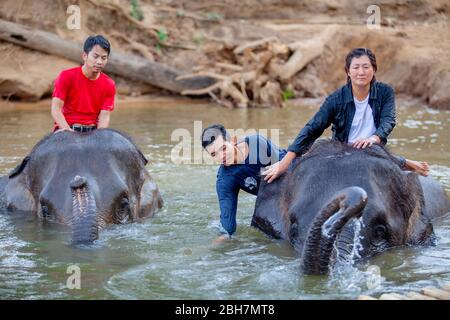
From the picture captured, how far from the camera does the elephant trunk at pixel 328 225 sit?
509cm

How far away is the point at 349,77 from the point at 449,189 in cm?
266

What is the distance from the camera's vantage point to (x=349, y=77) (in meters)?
6.89

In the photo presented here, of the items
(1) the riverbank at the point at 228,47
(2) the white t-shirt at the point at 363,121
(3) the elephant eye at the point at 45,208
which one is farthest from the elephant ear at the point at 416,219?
(1) the riverbank at the point at 228,47

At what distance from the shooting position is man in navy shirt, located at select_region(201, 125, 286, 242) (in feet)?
23.4

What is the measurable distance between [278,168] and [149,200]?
1.63 m

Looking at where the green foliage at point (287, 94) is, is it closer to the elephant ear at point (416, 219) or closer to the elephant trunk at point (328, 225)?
the elephant ear at point (416, 219)

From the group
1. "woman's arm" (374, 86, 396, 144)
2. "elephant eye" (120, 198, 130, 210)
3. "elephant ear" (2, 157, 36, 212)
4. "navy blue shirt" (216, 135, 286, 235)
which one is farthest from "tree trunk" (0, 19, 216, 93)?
"woman's arm" (374, 86, 396, 144)

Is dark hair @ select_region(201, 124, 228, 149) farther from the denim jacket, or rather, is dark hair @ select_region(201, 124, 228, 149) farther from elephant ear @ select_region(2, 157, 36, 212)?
elephant ear @ select_region(2, 157, 36, 212)

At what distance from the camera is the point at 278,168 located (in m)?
6.88

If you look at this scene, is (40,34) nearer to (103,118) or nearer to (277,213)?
(103,118)

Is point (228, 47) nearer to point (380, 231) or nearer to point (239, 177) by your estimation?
point (239, 177)

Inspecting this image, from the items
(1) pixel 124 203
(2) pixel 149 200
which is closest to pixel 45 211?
(1) pixel 124 203
